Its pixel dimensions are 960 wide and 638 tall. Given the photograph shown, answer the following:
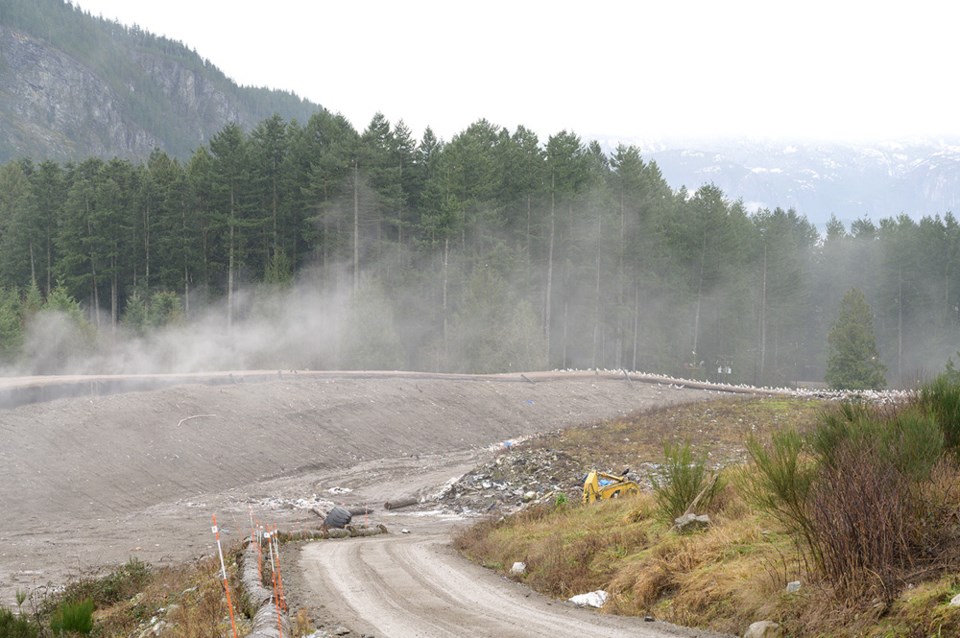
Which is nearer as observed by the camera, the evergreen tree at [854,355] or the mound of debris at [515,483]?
the mound of debris at [515,483]

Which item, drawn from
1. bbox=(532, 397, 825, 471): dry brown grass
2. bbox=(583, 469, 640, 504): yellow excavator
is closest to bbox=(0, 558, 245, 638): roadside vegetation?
bbox=(583, 469, 640, 504): yellow excavator

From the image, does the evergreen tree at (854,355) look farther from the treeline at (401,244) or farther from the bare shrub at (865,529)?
the bare shrub at (865,529)

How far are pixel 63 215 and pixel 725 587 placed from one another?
7860 cm

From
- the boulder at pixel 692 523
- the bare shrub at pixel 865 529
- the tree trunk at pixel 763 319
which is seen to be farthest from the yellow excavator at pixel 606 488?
the tree trunk at pixel 763 319

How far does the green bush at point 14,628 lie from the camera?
43.1ft

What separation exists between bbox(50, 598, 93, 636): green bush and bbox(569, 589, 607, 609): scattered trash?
8282mm

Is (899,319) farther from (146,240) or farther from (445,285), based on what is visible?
(146,240)

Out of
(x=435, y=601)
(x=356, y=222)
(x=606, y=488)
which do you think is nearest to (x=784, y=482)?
(x=435, y=601)

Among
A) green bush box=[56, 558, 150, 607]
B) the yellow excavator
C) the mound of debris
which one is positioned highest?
the yellow excavator

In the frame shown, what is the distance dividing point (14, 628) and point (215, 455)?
21.8 meters

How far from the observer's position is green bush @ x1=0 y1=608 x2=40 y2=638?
13141 mm

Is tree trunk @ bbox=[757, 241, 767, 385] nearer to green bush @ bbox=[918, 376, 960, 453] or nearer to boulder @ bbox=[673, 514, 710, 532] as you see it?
green bush @ bbox=[918, 376, 960, 453]

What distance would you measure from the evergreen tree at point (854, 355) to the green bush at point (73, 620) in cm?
6956

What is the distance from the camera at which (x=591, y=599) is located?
492 inches
